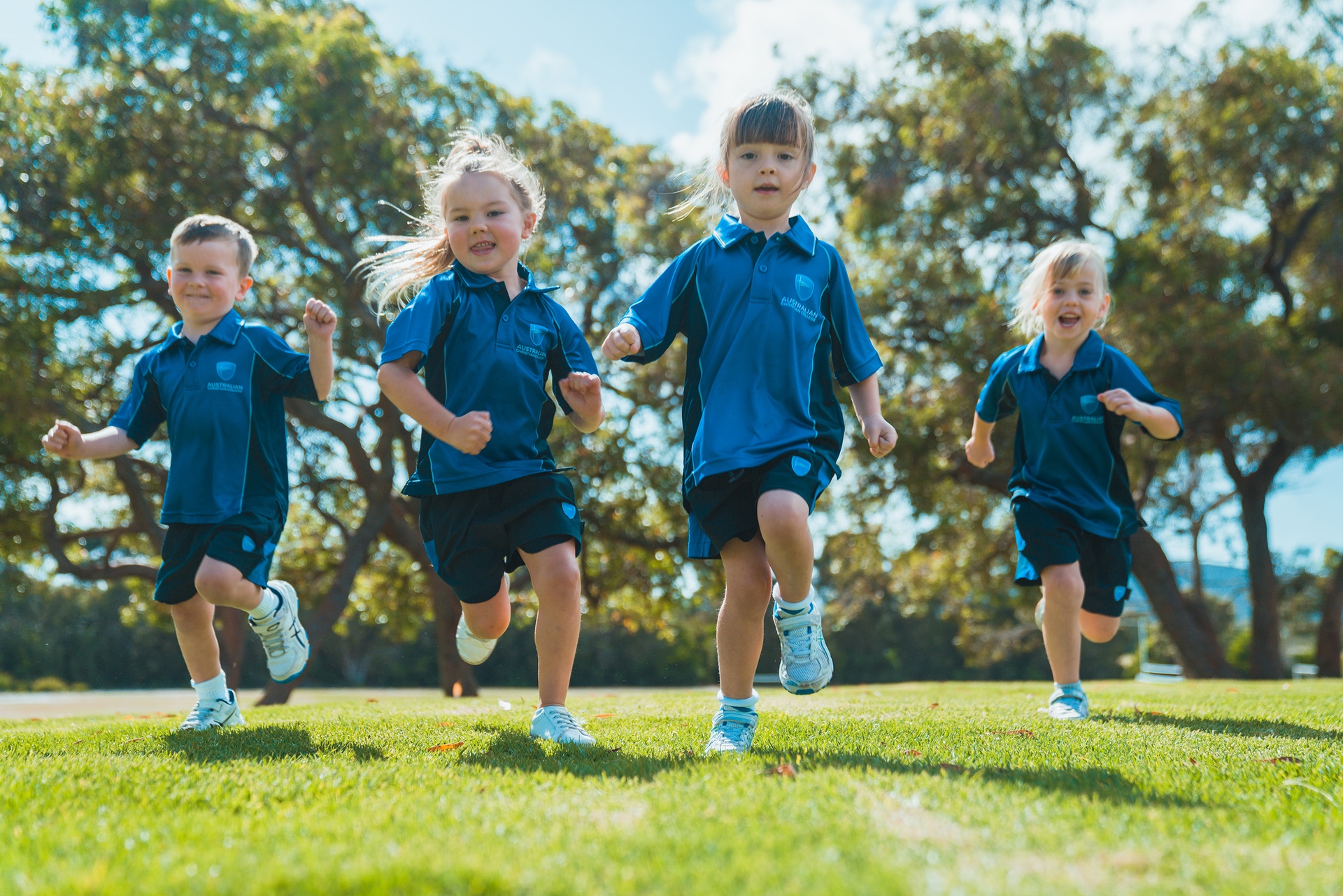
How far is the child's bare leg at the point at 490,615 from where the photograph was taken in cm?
402

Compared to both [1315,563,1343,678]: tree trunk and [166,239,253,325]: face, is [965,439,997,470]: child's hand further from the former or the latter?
[1315,563,1343,678]: tree trunk

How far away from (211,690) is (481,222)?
2.45 metres

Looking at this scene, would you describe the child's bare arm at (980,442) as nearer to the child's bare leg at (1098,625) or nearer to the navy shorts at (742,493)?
the child's bare leg at (1098,625)

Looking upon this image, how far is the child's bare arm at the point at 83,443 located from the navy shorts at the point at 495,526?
1.51m

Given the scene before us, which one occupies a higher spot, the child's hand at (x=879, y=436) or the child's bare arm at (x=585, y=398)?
the child's bare arm at (x=585, y=398)

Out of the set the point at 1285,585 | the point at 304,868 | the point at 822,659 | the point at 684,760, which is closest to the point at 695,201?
the point at 822,659

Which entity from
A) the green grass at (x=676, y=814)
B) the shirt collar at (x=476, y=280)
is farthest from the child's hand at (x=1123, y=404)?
the shirt collar at (x=476, y=280)

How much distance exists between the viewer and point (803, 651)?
3.19 metres

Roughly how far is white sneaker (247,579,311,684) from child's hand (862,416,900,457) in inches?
105

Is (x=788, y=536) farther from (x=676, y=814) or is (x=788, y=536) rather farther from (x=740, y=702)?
(x=676, y=814)

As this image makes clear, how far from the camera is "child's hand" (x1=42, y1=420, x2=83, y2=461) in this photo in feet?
13.1

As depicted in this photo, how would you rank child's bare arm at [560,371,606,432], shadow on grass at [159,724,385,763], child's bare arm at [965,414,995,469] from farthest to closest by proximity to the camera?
1. child's bare arm at [965,414,995,469]
2. child's bare arm at [560,371,606,432]
3. shadow on grass at [159,724,385,763]

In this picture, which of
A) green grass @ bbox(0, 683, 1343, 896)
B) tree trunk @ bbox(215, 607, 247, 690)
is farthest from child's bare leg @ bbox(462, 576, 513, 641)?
tree trunk @ bbox(215, 607, 247, 690)

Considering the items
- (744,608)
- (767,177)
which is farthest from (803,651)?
(767,177)
